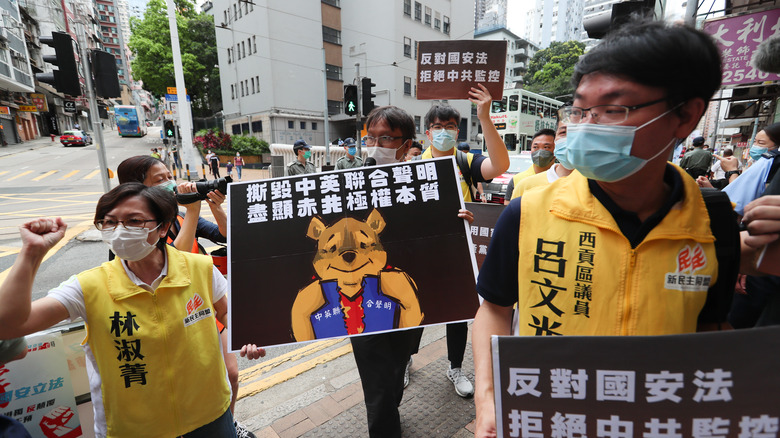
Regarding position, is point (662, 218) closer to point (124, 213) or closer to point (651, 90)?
point (651, 90)

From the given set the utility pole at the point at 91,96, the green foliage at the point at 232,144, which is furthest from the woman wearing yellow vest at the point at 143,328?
the green foliage at the point at 232,144

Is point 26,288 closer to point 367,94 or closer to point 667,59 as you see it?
point 667,59

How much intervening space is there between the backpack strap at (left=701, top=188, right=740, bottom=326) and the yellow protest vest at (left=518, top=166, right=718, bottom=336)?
0.08ft

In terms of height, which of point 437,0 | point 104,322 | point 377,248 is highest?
point 437,0

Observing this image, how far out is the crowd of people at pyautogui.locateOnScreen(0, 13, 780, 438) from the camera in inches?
40.7

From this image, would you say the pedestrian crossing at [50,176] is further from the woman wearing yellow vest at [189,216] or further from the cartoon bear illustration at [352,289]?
the cartoon bear illustration at [352,289]

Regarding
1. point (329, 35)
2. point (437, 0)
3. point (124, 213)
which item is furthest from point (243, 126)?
point (124, 213)

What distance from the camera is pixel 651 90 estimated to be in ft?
3.36

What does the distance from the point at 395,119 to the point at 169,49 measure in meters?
38.4

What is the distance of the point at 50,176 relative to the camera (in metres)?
18.9

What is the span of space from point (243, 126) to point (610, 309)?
3361cm

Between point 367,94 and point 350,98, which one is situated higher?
point 367,94

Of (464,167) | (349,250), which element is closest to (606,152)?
(349,250)

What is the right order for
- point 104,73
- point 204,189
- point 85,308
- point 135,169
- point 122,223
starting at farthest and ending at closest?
point 104,73 → point 135,169 → point 204,189 → point 122,223 → point 85,308
